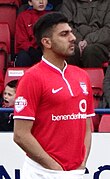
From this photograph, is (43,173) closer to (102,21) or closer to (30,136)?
(30,136)

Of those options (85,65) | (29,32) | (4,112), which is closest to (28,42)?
(29,32)

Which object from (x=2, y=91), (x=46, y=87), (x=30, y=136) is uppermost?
(x=46, y=87)

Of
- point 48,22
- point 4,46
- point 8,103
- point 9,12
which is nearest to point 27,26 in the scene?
point 4,46

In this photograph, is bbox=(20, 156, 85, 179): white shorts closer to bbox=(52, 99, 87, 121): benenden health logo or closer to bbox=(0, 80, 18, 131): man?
bbox=(52, 99, 87, 121): benenden health logo

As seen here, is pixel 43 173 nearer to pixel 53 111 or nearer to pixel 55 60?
pixel 53 111

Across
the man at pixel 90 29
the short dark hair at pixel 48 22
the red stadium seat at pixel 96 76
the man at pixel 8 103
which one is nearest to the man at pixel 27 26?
the man at pixel 90 29

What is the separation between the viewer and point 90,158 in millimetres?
6188

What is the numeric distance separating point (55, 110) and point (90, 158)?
6.86ft

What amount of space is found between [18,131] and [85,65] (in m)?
3.90

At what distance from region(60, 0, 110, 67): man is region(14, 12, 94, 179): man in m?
3.56

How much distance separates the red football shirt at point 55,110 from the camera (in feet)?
13.6

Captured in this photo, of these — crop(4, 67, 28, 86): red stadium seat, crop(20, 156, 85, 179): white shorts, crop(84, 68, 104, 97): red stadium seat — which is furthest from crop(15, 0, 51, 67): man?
crop(20, 156, 85, 179): white shorts

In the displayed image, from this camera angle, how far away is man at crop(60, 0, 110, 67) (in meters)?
7.95

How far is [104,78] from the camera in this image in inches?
289
